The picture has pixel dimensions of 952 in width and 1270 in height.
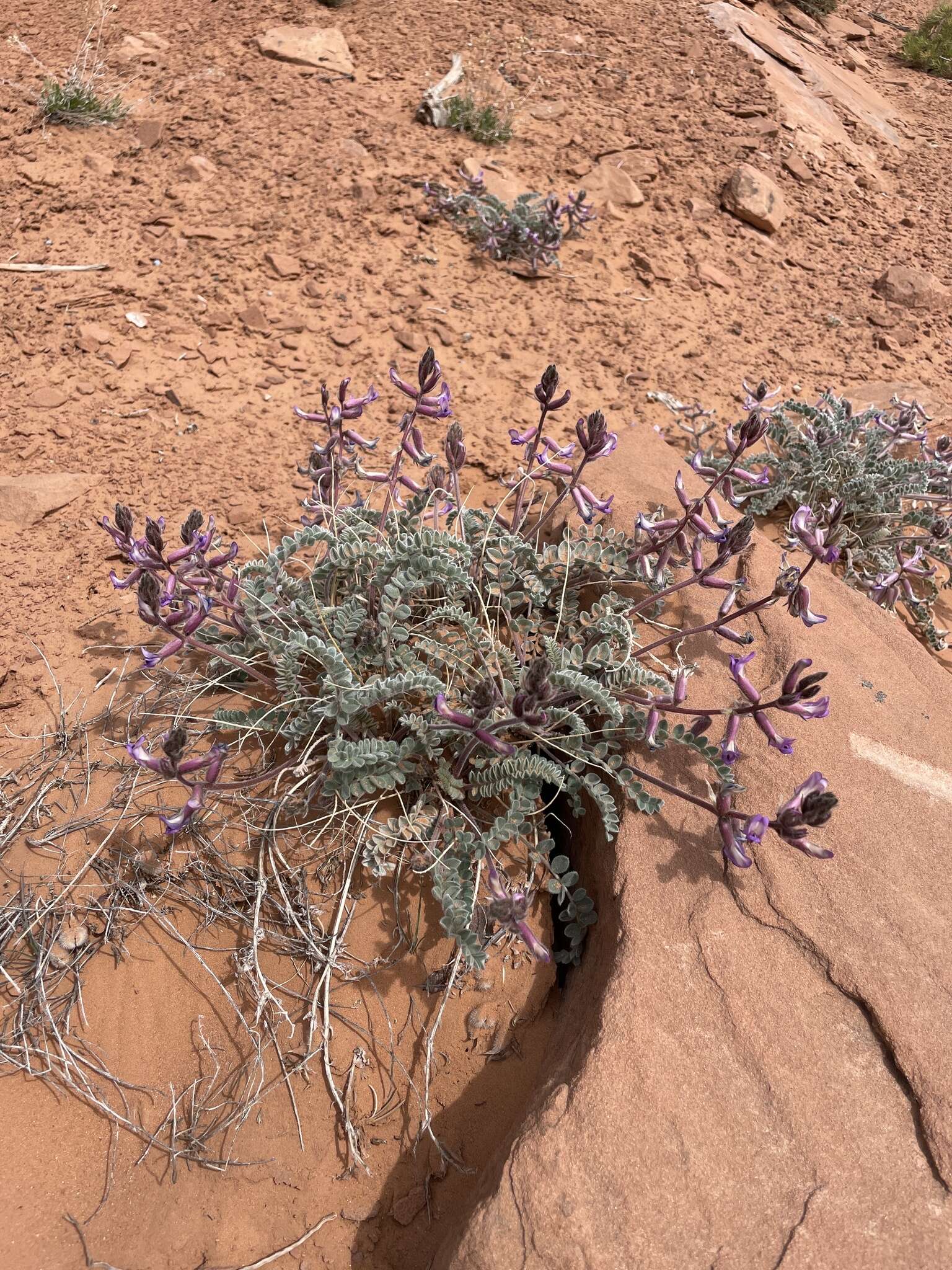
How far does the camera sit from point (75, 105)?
495 centimetres

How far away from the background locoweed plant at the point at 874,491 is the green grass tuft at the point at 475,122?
292cm

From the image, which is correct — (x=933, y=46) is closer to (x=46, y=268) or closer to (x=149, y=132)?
(x=149, y=132)

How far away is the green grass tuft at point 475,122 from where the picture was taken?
542cm

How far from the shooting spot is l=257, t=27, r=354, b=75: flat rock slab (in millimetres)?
5617

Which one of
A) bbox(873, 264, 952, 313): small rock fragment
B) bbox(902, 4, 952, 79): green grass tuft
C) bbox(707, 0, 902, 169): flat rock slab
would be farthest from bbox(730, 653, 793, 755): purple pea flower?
bbox(902, 4, 952, 79): green grass tuft

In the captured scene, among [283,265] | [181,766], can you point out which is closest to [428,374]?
[181,766]

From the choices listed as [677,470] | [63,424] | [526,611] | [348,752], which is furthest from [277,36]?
[348,752]

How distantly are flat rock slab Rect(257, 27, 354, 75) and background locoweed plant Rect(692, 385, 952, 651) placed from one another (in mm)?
3933

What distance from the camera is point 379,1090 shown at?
1.96 m

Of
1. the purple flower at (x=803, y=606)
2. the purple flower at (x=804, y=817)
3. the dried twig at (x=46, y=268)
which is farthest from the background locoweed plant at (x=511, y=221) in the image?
the purple flower at (x=804, y=817)

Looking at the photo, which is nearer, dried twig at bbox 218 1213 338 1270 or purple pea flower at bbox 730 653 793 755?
dried twig at bbox 218 1213 338 1270

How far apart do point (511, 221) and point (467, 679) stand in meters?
3.47

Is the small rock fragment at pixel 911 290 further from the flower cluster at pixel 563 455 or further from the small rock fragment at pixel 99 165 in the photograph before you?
the small rock fragment at pixel 99 165

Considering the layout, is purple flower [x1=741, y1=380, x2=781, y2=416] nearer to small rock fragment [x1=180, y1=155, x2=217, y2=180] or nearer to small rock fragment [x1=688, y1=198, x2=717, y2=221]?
small rock fragment [x1=688, y1=198, x2=717, y2=221]
